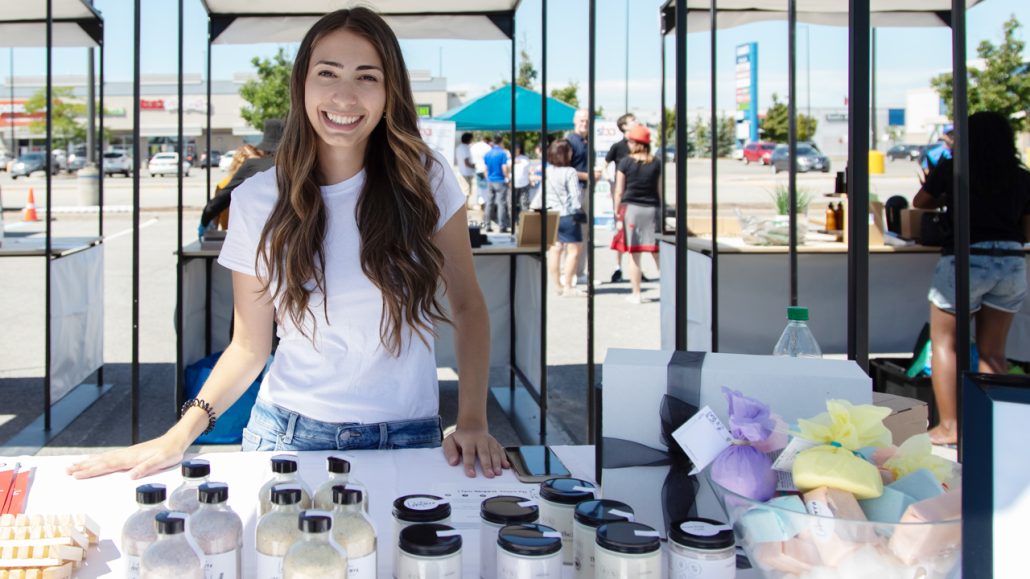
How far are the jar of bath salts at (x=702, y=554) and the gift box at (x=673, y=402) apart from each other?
0.27m

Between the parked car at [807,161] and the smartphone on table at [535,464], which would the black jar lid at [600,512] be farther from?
the parked car at [807,161]

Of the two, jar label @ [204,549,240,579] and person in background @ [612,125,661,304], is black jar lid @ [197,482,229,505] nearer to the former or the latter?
jar label @ [204,549,240,579]

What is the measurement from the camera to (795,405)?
1414mm

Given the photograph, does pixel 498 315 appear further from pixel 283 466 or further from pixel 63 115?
pixel 63 115

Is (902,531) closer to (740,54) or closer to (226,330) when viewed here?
(226,330)

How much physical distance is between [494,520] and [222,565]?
0.33 metres

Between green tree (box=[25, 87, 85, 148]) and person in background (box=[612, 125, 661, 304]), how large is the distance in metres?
44.4

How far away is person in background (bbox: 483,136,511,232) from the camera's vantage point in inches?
568

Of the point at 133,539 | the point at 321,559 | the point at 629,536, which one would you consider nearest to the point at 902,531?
the point at 629,536

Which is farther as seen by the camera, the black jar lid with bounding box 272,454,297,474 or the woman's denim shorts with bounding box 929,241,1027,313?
the woman's denim shorts with bounding box 929,241,1027,313

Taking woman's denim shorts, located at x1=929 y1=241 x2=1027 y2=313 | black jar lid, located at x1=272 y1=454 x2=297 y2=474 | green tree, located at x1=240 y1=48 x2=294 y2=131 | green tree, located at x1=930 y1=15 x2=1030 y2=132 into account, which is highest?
green tree, located at x1=240 y1=48 x2=294 y2=131

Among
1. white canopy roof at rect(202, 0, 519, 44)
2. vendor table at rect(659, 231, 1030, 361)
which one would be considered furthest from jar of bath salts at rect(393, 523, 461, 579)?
white canopy roof at rect(202, 0, 519, 44)

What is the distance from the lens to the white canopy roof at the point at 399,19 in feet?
18.4

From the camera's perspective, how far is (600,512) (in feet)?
3.94
